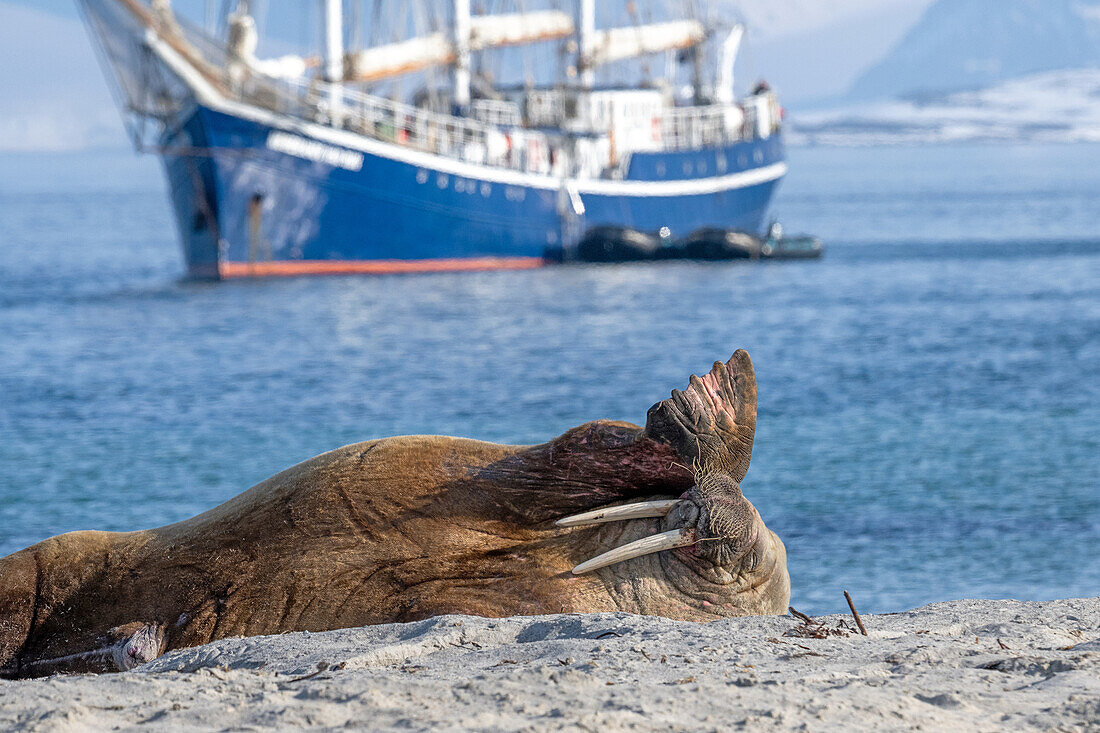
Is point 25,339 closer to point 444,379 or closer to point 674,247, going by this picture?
point 444,379

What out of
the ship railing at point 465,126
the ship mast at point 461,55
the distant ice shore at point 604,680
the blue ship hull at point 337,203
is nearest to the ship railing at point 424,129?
the ship railing at point 465,126

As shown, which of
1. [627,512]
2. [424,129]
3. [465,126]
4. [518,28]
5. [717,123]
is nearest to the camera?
[627,512]

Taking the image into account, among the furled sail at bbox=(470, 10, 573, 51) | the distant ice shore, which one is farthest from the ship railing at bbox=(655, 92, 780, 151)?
the distant ice shore

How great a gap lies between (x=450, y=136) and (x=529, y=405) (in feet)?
88.1

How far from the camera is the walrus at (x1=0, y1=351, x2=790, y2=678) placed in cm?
552

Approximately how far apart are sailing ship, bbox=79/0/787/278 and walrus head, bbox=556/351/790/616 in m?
35.2

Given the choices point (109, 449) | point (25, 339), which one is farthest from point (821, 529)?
point (25, 339)

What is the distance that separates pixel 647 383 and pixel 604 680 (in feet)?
61.3

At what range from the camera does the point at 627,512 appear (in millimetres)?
5559

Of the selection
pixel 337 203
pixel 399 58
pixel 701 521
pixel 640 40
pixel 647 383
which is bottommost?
pixel 647 383

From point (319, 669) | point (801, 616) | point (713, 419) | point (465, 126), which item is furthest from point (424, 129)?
point (319, 669)

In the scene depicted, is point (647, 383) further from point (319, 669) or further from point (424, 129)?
point (424, 129)

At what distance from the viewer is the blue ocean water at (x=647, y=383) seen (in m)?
A: 13.3

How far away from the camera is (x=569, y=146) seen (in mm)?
46875
